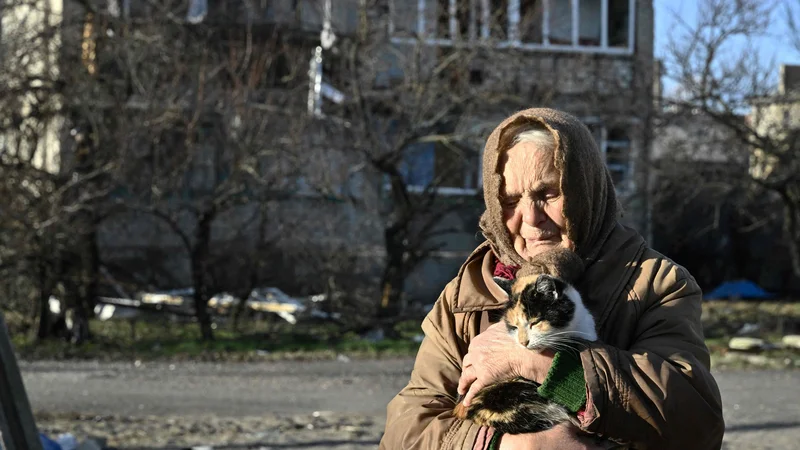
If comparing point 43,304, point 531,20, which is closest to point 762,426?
point 531,20

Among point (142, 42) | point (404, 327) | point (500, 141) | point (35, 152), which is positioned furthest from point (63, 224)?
point (500, 141)

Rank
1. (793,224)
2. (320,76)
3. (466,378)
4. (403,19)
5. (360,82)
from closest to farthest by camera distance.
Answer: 1. (466,378)
2. (360,82)
3. (320,76)
4. (403,19)
5. (793,224)

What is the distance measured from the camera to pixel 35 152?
1448 centimetres

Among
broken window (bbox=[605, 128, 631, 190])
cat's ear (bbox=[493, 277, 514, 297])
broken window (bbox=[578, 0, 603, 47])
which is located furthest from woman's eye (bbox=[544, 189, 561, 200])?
broken window (bbox=[578, 0, 603, 47])

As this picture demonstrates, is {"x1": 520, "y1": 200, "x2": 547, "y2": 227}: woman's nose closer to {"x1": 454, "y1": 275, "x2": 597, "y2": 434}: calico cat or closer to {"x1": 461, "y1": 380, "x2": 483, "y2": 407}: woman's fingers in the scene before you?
{"x1": 454, "y1": 275, "x2": 597, "y2": 434}: calico cat

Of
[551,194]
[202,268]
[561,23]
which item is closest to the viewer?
[551,194]

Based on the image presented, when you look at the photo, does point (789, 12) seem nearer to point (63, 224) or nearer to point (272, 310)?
point (272, 310)

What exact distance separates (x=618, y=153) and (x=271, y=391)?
33.1 ft

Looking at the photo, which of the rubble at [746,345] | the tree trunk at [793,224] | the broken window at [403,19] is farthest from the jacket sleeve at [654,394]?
the tree trunk at [793,224]

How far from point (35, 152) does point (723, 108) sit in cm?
1143

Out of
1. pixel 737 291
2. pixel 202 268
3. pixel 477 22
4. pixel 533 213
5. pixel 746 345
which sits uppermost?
pixel 477 22

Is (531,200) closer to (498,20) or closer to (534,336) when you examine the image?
(534,336)

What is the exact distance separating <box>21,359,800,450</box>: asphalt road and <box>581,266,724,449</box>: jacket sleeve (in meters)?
6.53

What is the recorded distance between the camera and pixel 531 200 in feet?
9.59
